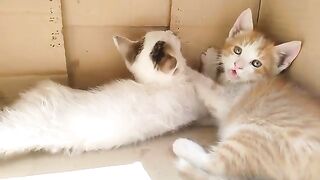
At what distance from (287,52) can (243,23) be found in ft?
0.72

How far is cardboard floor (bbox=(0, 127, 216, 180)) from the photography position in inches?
45.9

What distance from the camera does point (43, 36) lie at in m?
1.37

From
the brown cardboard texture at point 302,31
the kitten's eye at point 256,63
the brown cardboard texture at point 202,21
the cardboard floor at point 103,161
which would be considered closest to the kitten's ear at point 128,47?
the brown cardboard texture at point 202,21

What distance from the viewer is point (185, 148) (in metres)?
1.27

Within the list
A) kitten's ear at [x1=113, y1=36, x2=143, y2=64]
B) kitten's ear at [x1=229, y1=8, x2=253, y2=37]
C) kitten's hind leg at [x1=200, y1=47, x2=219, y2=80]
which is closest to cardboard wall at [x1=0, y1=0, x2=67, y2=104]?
kitten's ear at [x1=113, y1=36, x2=143, y2=64]

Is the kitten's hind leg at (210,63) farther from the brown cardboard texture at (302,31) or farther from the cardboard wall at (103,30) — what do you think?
the brown cardboard texture at (302,31)

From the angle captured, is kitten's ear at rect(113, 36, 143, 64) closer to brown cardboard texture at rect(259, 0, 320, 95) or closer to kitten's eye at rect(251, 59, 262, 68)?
kitten's eye at rect(251, 59, 262, 68)

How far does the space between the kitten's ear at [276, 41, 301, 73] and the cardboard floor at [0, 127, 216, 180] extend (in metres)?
0.53

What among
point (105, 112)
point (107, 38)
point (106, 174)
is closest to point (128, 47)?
point (107, 38)

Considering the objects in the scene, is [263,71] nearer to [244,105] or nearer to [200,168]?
[244,105]

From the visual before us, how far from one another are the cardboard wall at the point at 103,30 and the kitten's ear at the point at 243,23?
7 cm

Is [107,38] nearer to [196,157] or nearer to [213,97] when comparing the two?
[213,97]

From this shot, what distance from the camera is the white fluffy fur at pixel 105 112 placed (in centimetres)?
118

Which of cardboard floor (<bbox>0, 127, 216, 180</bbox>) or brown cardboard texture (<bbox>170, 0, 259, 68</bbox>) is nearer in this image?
cardboard floor (<bbox>0, 127, 216, 180</bbox>)
